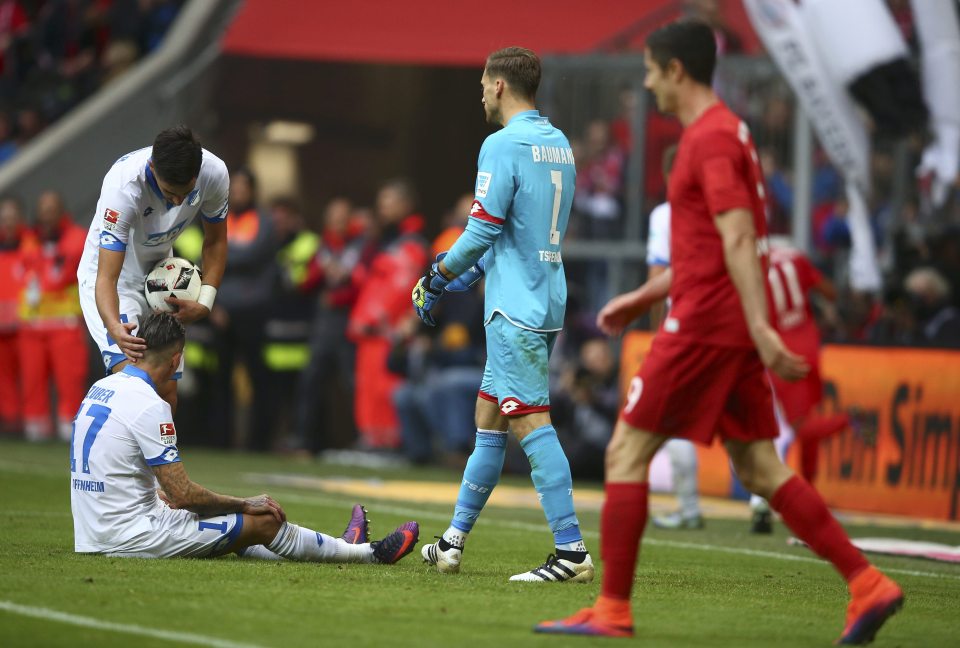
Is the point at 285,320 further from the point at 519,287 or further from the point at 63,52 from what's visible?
the point at 519,287

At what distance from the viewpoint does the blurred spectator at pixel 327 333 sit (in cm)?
1703

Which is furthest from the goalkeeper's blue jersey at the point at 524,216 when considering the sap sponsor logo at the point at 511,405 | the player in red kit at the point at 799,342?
the player in red kit at the point at 799,342

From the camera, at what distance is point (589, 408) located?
1475 cm

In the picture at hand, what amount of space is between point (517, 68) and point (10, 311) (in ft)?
40.8

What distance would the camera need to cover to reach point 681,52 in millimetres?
5914

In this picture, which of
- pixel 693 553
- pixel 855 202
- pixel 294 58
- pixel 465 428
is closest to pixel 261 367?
pixel 465 428

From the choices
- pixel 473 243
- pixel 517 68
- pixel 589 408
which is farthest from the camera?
pixel 589 408

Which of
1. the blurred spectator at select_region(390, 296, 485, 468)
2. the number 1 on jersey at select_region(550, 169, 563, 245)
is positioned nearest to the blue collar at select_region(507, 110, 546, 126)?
the number 1 on jersey at select_region(550, 169, 563, 245)

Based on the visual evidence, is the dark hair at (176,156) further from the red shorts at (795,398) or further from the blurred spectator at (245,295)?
the blurred spectator at (245,295)

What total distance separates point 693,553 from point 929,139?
21.0 feet

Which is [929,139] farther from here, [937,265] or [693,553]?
[693,553]

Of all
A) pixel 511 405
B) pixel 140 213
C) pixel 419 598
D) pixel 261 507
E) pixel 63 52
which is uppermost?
pixel 63 52

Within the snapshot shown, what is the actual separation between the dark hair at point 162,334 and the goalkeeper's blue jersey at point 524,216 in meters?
1.37

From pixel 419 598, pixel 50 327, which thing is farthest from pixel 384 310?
pixel 419 598
